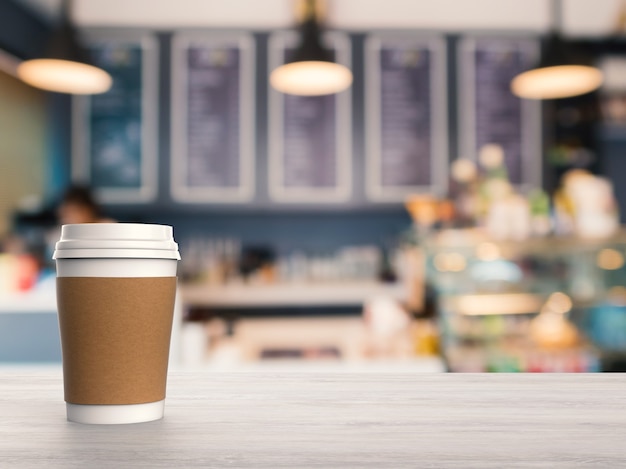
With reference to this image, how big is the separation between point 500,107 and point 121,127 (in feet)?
8.74

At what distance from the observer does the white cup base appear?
1.53 feet

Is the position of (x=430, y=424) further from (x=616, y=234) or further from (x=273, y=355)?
(x=273, y=355)

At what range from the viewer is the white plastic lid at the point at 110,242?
0.47 metres

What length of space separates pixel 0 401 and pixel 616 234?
8.65 ft

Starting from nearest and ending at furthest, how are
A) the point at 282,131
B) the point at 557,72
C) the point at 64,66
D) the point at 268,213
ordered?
the point at 64,66 → the point at 557,72 → the point at 282,131 → the point at 268,213

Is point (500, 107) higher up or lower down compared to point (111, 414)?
higher up

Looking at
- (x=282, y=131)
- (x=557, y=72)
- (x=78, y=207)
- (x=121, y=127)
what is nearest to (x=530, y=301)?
(x=557, y=72)

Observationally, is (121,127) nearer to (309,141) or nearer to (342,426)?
(309,141)

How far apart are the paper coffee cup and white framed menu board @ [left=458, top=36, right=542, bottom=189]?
387 centimetres

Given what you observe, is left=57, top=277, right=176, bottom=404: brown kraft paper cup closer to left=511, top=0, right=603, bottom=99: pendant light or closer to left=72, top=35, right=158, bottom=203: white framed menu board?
left=511, top=0, right=603, bottom=99: pendant light

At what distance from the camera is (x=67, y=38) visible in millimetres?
2492

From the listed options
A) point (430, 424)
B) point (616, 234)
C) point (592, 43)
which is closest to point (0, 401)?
point (430, 424)

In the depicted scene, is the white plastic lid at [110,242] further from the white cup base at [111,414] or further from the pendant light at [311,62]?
the pendant light at [311,62]

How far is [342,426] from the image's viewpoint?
0.45m
